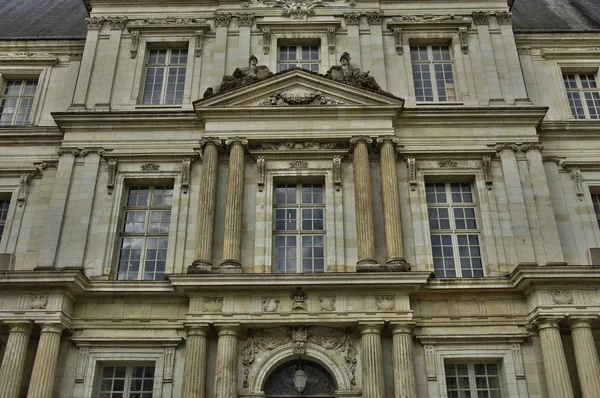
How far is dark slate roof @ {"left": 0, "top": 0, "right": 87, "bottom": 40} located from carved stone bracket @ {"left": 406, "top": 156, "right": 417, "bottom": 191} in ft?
36.9

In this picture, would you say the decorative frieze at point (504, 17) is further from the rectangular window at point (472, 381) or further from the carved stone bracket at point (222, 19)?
the rectangular window at point (472, 381)

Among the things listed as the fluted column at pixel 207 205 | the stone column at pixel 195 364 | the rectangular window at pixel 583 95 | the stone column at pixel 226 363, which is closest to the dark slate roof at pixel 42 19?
the fluted column at pixel 207 205

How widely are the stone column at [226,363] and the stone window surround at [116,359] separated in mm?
1399

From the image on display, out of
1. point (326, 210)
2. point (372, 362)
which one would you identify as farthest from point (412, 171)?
point (372, 362)

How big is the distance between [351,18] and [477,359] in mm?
10862

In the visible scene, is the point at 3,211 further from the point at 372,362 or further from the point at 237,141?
the point at 372,362

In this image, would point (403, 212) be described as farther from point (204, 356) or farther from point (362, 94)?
point (204, 356)

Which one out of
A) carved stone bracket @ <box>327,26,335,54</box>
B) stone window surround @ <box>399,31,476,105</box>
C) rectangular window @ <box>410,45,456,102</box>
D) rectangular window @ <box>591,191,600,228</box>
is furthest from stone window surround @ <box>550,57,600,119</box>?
carved stone bracket @ <box>327,26,335,54</box>

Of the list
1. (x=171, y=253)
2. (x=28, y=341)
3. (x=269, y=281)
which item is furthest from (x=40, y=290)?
(x=269, y=281)

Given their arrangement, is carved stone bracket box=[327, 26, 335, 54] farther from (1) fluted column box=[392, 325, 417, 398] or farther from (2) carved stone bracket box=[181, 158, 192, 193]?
(1) fluted column box=[392, 325, 417, 398]

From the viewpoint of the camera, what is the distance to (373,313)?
46.2 feet

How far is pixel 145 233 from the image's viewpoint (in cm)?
1633

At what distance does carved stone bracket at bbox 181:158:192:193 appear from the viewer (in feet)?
54.2

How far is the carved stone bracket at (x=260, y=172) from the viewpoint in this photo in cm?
1625
